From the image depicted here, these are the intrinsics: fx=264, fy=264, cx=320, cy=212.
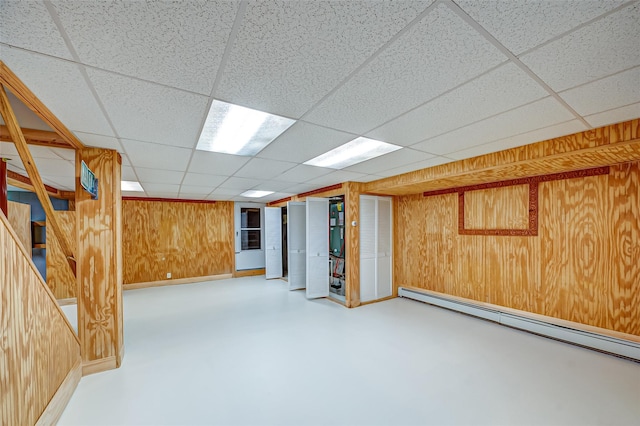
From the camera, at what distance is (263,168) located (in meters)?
3.58


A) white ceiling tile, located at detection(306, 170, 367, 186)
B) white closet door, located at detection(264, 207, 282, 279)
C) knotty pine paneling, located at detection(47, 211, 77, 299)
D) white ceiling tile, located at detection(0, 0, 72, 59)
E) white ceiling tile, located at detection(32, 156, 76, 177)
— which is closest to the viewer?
white ceiling tile, located at detection(0, 0, 72, 59)

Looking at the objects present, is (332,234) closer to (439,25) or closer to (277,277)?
(277,277)

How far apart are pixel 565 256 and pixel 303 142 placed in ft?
11.7

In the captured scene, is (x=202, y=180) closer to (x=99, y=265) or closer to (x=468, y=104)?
(x=99, y=265)

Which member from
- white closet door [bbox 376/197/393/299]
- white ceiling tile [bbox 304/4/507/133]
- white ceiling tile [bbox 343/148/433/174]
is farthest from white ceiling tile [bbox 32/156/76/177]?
white closet door [bbox 376/197/393/299]

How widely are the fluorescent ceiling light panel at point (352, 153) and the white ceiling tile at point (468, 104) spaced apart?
264mm

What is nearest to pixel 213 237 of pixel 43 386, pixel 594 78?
pixel 43 386

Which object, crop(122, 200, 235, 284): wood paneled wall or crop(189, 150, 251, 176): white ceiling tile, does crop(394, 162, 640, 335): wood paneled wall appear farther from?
crop(122, 200, 235, 284): wood paneled wall

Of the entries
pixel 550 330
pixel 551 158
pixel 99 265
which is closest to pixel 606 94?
pixel 551 158

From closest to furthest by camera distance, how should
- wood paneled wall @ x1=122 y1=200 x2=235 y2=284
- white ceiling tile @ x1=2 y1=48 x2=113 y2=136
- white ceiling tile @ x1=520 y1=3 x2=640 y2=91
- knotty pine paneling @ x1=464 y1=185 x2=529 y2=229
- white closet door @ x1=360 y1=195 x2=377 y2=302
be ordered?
white ceiling tile @ x1=520 y1=3 x2=640 y2=91, white ceiling tile @ x1=2 y1=48 x2=113 y2=136, knotty pine paneling @ x1=464 y1=185 x2=529 y2=229, white closet door @ x1=360 y1=195 x2=377 y2=302, wood paneled wall @ x1=122 y1=200 x2=235 y2=284

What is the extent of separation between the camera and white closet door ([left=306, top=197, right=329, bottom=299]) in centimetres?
536

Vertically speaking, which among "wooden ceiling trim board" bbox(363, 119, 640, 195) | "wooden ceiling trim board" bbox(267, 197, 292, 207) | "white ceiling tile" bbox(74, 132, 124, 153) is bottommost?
"wooden ceiling trim board" bbox(267, 197, 292, 207)

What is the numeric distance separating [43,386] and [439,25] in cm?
317

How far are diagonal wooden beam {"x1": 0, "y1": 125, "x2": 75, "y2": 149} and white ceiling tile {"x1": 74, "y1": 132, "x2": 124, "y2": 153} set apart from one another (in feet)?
0.65
